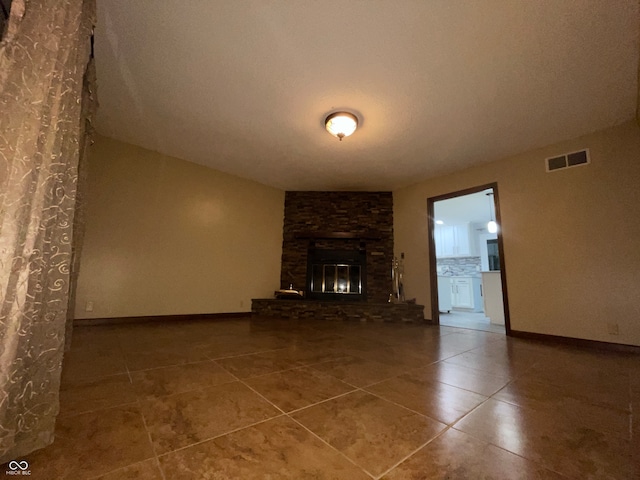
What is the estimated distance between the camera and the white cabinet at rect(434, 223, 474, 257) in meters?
6.70

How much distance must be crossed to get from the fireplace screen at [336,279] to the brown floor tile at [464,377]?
284 cm

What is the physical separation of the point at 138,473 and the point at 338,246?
13.3 ft

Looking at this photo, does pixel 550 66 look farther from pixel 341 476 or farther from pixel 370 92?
pixel 341 476

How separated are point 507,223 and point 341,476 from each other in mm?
3461

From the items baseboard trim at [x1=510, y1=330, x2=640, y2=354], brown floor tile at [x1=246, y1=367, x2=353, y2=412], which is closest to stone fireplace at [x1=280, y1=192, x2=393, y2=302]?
baseboard trim at [x1=510, y1=330, x2=640, y2=354]

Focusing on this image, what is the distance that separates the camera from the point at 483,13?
59.4 inches

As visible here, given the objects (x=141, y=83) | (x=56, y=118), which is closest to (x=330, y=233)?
(x=141, y=83)

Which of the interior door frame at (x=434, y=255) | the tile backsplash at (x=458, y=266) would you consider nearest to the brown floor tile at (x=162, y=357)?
the interior door frame at (x=434, y=255)

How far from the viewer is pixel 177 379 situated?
51.8 inches

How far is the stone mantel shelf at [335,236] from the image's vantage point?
443cm

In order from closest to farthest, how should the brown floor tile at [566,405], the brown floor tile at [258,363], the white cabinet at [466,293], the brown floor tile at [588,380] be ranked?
the brown floor tile at [566,405] < the brown floor tile at [588,380] < the brown floor tile at [258,363] < the white cabinet at [466,293]

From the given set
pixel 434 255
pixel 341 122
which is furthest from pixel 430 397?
pixel 434 255

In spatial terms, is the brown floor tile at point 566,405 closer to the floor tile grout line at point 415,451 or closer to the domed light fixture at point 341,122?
the floor tile grout line at point 415,451

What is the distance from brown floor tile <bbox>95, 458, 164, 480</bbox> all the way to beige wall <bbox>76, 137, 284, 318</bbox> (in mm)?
2970
